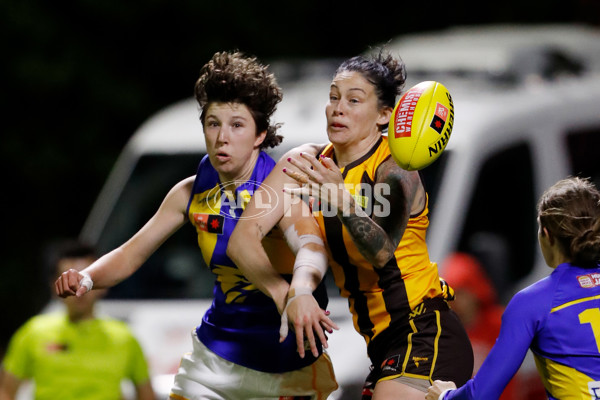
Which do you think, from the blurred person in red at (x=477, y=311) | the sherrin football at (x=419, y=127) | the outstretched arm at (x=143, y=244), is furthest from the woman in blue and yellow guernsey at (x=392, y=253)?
the blurred person in red at (x=477, y=311)

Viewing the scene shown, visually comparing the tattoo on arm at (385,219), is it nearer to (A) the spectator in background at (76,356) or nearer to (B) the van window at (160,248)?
(A) the spectator in background at (76,356)

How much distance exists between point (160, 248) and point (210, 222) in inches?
119

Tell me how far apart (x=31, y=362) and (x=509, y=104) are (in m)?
3.23

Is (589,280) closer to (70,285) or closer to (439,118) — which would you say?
(439,118)

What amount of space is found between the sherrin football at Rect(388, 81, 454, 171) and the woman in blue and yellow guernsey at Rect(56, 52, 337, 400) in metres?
0.53

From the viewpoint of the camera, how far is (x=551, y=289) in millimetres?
3826

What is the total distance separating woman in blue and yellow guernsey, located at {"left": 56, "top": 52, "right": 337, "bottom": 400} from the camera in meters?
4.24

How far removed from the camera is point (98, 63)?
11.1m

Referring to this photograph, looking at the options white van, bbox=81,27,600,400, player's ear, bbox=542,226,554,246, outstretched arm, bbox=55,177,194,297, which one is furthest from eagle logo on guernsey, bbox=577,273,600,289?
white van, bbox=81,27,600,400

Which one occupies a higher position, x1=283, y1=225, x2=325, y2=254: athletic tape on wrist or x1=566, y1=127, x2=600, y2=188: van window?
Answer: x1=566, y1=127, x2=600, y2=188: van window

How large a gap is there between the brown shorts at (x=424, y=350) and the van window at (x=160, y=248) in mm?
2897

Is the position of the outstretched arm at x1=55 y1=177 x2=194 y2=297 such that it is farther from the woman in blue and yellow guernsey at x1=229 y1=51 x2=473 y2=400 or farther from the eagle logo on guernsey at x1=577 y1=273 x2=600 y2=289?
the eagle logo on guernsey at x1=577 y1=273 x2=600 y2=289

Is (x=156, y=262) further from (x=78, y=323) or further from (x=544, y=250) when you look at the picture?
(x=544, y=250)

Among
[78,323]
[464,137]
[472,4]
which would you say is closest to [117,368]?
[78,323]
